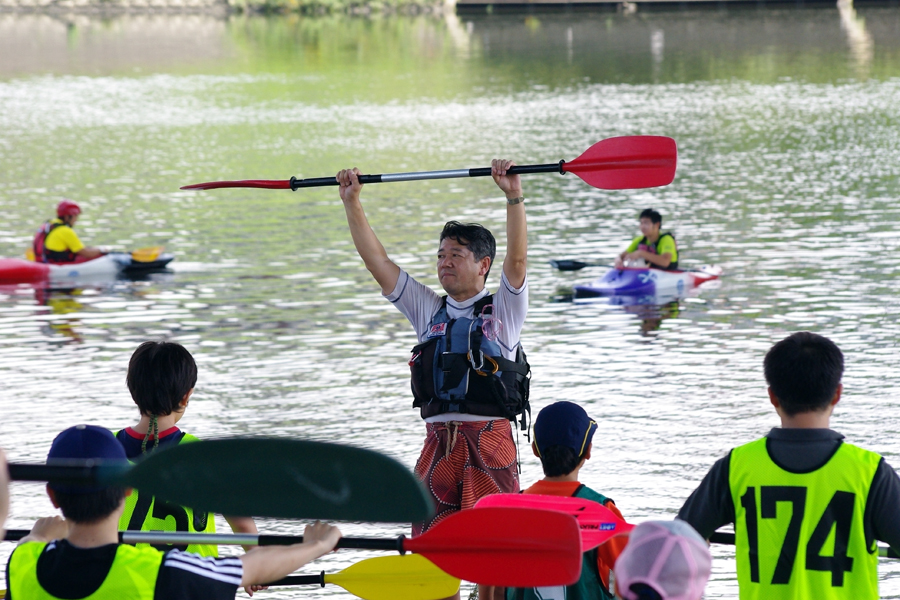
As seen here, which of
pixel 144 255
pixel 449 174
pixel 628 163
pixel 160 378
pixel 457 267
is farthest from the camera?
pixel 144 255

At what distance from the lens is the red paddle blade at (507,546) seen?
3.11 m

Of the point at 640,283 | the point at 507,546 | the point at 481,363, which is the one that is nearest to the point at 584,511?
the point at 507,546

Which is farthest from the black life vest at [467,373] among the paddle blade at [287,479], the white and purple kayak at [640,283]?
the white and purple kayak at [640,283]

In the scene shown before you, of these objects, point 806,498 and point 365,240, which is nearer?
point 806,498

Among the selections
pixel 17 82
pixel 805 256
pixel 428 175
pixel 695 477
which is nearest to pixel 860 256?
pixel 805 256

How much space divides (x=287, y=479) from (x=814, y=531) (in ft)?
4.94

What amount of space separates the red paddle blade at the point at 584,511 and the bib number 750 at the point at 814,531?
0.51m

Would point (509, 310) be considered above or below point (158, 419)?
above

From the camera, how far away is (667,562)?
2482mm

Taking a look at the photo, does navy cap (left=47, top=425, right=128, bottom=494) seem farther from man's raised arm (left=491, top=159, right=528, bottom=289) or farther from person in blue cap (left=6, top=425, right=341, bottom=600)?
man's raised arm (left=491, top=159, right=528, bottom=289)

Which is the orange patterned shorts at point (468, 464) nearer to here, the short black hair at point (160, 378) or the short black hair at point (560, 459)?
the short black hair at point (560, 459)

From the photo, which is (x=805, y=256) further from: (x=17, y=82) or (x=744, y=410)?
(x=17, y=82)

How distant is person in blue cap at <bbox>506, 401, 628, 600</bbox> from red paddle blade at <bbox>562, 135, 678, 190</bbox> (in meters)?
1.79

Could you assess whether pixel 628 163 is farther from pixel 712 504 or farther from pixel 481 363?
pixel 712 504
